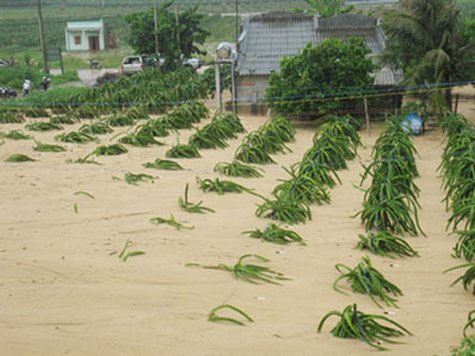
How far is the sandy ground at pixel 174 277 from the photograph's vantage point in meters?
6.52

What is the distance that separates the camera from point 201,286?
25.8ft

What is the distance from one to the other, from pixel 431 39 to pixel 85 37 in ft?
114

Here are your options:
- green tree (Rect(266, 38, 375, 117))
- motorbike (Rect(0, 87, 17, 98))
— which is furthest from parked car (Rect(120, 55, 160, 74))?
green tree (Rect(266, 38, 375, 117))

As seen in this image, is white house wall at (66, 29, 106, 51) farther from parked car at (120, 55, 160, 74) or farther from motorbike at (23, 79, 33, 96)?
motorbike at (23, 79, 33, 96)

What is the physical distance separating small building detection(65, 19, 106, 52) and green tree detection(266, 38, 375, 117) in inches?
1267

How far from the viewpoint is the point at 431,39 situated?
19.4 meters

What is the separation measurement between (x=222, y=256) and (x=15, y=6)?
58.9 meters

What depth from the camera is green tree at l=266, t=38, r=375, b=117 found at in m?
19.9

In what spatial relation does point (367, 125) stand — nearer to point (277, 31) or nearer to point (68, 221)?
point (277, 31)

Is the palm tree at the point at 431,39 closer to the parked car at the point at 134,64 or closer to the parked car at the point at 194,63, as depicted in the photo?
the parked car at the point at 134,64

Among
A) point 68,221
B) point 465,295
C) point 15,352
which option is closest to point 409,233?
point 465,295

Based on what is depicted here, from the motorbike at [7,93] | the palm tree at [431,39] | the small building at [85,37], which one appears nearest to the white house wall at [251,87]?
the palm tree at [431,39]

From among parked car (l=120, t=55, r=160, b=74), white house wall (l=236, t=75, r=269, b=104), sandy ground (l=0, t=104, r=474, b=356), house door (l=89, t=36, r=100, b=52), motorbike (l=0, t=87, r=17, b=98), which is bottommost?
sandy ground (l=0, t=104, r=474, b=356)

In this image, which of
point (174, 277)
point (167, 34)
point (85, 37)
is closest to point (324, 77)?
point (174, 277)
